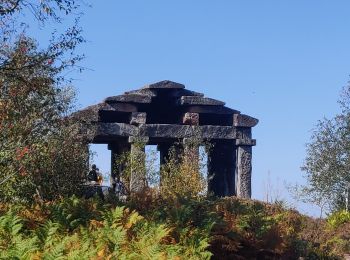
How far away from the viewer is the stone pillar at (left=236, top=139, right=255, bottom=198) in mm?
30797

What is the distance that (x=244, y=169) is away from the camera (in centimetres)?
3091

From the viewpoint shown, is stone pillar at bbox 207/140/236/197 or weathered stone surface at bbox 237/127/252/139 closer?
weathered stone surface at bbox 237/127/252/139

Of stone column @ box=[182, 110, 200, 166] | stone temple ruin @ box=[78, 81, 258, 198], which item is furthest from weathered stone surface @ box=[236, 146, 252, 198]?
stone column @ box=[182, 110, 200, 166]

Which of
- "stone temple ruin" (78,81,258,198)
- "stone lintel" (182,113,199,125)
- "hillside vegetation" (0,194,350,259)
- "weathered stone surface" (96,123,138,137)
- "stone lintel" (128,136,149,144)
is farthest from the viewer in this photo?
"stone lintel" (182,113,199,125)

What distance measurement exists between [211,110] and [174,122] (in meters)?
3.07

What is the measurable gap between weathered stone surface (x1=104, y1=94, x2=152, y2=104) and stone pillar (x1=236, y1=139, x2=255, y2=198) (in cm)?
426

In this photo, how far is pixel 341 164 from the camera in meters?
31.8

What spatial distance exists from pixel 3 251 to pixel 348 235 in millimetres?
14418

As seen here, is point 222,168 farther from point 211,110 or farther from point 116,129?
point 116,129

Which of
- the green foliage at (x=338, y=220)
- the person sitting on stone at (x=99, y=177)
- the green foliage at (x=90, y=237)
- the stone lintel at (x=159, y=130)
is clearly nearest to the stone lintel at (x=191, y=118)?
the stone lintel at (x=159, y=130)

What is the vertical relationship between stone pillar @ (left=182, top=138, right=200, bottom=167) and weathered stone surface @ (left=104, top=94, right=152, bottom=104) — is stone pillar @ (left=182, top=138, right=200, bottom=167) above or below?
below

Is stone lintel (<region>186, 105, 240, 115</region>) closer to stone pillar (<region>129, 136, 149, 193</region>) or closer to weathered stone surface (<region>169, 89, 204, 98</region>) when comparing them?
weathered stone surface (<region>169, 89, 204, 98</region>)

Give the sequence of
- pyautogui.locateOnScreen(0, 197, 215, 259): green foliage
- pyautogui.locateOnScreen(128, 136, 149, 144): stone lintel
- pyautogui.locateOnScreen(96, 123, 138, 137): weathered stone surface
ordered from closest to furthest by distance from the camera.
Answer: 1. pyautogui.locateOnScreen(0, 197, 215, 259): green foliage
2. pyautogui.locateOnScreen(128, 136, 149, 144): stone lintel
3. pyautogui.locateOnScreen(96, 123, 138, 137): weathered stone surface

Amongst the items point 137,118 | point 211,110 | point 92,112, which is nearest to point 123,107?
point 137,118
